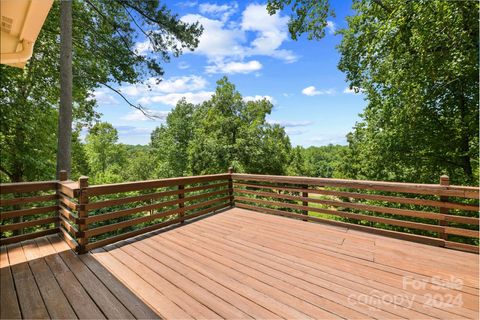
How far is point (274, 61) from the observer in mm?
15922

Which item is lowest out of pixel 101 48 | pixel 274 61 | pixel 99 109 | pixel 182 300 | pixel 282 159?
pixel 182 300

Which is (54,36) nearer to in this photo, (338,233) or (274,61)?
(338,233)

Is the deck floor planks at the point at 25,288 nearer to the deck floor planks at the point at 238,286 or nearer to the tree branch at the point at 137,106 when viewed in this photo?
the deck floor planks at the point at 238,286

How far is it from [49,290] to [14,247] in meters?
1.58

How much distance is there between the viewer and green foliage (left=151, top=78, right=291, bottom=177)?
14.2 metres

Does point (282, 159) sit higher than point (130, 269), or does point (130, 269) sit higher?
point (282, 159)

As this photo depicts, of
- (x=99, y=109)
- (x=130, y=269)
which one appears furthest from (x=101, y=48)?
(x=130, y=269)

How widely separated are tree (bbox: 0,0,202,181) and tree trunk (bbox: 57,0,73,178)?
1.71 m

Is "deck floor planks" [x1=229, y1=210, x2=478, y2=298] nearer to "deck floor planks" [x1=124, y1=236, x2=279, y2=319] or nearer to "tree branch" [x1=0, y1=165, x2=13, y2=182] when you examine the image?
"deck floor planks" [x1=124, y1=236, x2=279, y2=319]

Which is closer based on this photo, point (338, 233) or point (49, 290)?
point (49, 290)

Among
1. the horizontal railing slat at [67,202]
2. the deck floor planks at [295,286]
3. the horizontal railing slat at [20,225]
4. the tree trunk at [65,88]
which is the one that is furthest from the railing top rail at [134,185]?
the tree trunk at [65,88]

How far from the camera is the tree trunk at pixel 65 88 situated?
504 cm

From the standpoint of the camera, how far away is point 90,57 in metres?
7.75

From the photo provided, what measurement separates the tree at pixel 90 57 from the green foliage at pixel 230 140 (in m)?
7.29
